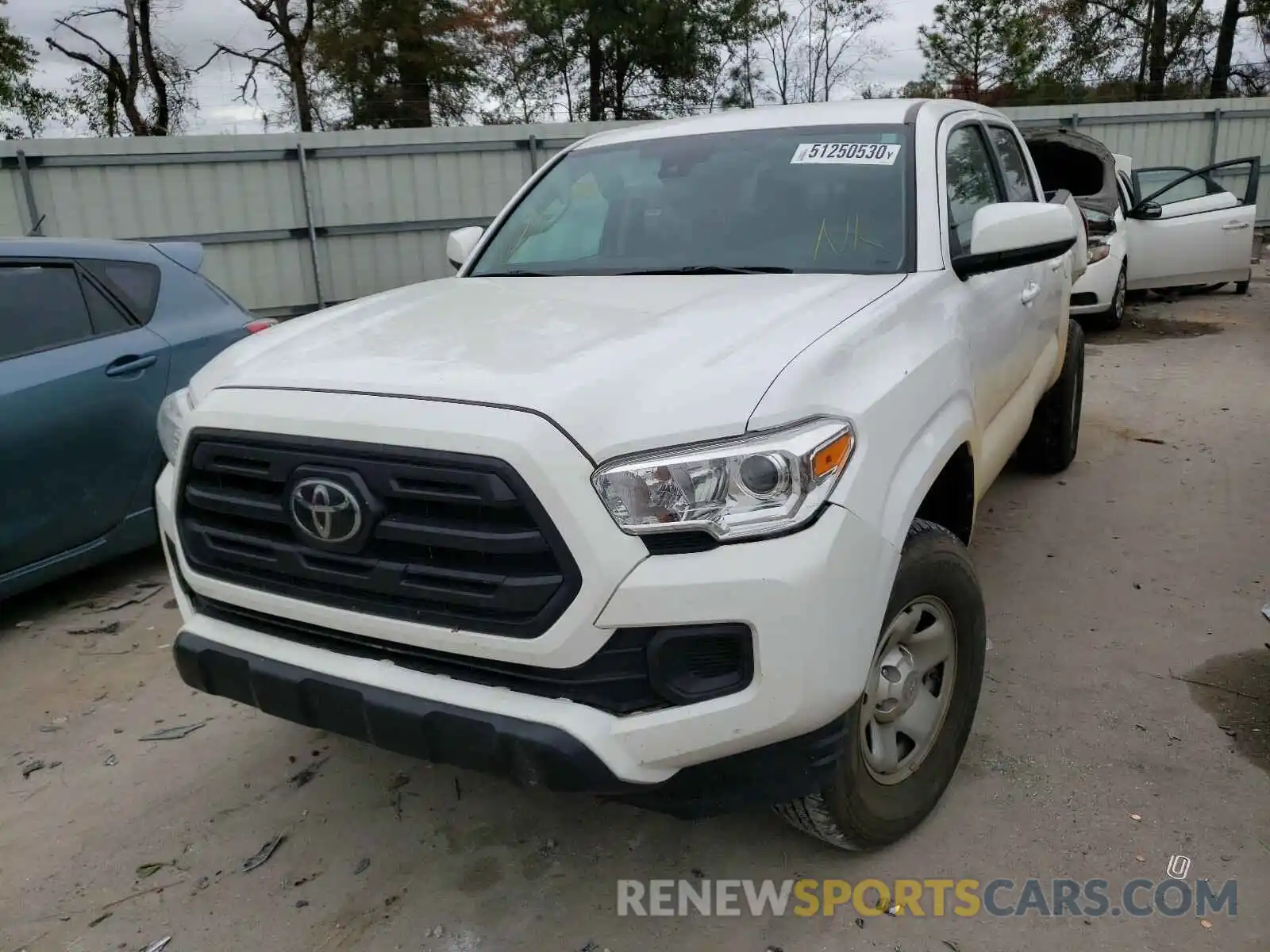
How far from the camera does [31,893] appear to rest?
2453mm

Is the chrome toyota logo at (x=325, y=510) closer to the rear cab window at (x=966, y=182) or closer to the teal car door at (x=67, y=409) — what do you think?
the rear cab window at (x=966, y=182)

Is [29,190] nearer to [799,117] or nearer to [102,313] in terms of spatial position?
[102,313]

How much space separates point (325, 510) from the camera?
199 centimetres

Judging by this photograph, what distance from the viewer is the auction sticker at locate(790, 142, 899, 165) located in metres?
3.10

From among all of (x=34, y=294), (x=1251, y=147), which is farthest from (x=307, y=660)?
(x=1251, y=147)

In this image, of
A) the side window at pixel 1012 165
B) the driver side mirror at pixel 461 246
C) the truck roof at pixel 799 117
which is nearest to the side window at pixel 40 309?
the driver side mirror at pixel 461 246

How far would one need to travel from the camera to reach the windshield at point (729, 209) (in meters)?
2.94

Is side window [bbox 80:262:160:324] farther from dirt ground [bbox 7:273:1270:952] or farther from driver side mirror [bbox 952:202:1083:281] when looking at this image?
driver side mirror [bbox 952:202:1083:281]

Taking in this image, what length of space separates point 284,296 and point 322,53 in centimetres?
1575

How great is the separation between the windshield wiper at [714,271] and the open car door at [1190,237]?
7.82m

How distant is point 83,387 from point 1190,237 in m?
9.53

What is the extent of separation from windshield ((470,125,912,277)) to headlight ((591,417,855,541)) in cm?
114

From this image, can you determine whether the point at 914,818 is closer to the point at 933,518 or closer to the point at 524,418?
the point at 933,518

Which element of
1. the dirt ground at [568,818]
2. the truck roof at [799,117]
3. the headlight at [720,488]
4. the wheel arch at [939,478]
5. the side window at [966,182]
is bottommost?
the dirt ground at [568,818]
